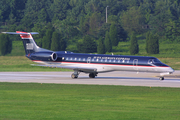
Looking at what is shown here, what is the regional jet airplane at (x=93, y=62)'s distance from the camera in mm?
37781

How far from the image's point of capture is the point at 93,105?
20.3 m

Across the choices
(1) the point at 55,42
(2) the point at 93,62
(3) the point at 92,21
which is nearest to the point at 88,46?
(1) the point at 55,42

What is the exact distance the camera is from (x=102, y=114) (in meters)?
17.4

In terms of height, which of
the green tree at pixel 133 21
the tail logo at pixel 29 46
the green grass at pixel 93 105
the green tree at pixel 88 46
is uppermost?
the green tree at pixel 133 21

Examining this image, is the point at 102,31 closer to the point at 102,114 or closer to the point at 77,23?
the point at 77,23

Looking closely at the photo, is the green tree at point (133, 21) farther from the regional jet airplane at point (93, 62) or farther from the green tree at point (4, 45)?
the regional jet airplane at point (93, 62)

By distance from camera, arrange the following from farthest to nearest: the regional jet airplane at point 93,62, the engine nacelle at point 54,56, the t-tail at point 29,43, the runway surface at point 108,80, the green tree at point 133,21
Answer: the green tree at point 133,21, the t-tail at point 29,43, the engine nacelle at point 54,56, the regional jet airplane at point 93,62, the runway surface at point 108,80

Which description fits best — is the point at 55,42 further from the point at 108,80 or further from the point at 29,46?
the point at 108,80

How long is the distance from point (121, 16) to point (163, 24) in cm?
2063

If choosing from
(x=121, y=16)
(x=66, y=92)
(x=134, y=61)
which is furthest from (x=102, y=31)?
(x=66, y=92)

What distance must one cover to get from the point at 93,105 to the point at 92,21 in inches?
4015

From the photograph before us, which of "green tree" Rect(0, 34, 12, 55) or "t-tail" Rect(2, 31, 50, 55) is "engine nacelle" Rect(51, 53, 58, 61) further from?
"green tree" Rect(0, 34, 12, 55)

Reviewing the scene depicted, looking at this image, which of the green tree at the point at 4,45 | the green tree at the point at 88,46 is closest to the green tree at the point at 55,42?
the green tree at the point at 88,46

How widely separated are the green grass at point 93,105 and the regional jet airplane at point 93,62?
1041 cm
